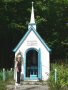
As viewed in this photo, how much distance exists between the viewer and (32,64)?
21.7 meters

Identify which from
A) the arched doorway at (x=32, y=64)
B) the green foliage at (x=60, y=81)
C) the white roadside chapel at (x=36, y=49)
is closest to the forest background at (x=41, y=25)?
the arched doorway at (x=32, y=64)

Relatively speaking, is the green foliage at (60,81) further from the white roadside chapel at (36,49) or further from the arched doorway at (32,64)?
the arched doorway at (32,64)

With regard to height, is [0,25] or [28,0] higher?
[28,0]

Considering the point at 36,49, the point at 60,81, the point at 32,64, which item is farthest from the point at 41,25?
the point at 60,81

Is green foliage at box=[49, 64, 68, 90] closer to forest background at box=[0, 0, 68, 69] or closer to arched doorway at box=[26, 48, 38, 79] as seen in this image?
arched doorway at box=[26, 48, 38, 79]

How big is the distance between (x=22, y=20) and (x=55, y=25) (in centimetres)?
397

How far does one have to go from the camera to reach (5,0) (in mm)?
26469

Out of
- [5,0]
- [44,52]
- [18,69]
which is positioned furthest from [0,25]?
[18,69]

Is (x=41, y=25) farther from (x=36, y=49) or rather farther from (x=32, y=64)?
(x=36, y=49)

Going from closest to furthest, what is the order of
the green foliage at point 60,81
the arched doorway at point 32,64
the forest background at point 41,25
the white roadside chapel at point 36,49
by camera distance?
the green foliage at point 60,81 < the white roadside chapel at point 36,49 < the arched doorway at point 32,64 < the forest background at point 41,25

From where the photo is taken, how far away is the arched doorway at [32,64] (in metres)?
20.6

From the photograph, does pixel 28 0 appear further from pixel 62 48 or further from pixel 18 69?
pixel 18 69

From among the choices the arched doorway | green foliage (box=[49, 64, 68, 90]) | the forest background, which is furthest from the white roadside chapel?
the forest background

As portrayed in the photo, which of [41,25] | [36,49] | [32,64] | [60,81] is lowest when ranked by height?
[60,81]
